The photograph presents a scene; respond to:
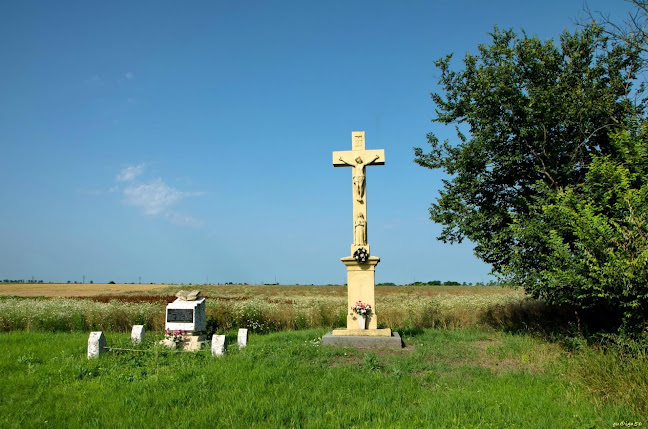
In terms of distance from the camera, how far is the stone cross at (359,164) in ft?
38.3

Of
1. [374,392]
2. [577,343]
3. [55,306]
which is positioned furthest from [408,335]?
[55,306]

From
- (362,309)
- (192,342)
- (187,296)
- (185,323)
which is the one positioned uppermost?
(187,296)

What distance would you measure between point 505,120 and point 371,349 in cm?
765

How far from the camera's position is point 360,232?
11.5m

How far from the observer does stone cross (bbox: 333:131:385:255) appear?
11.7 meters

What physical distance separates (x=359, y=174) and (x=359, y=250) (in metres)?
2.22

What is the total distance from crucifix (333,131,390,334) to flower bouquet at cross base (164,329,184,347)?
3925 millimetres

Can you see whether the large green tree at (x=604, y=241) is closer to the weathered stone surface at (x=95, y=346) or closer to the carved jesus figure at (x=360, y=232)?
the carved jesus figure at (x=360, y=232)

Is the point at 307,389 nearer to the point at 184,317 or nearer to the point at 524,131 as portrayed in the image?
the point at 184,317

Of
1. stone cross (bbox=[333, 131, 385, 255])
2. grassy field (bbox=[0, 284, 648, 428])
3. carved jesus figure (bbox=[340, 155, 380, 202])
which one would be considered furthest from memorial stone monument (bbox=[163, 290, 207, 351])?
carved jesus figure (bbox=[340, 155, 380, 202])

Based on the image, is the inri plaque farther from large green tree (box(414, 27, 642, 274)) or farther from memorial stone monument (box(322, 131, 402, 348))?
large green tree (box(414, 27, 642, 274))

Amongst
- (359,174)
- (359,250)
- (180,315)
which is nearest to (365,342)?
(359,250)

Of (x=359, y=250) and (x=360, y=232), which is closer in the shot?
(x=359, y=250)

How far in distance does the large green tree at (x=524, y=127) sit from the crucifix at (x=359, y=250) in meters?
2.79
